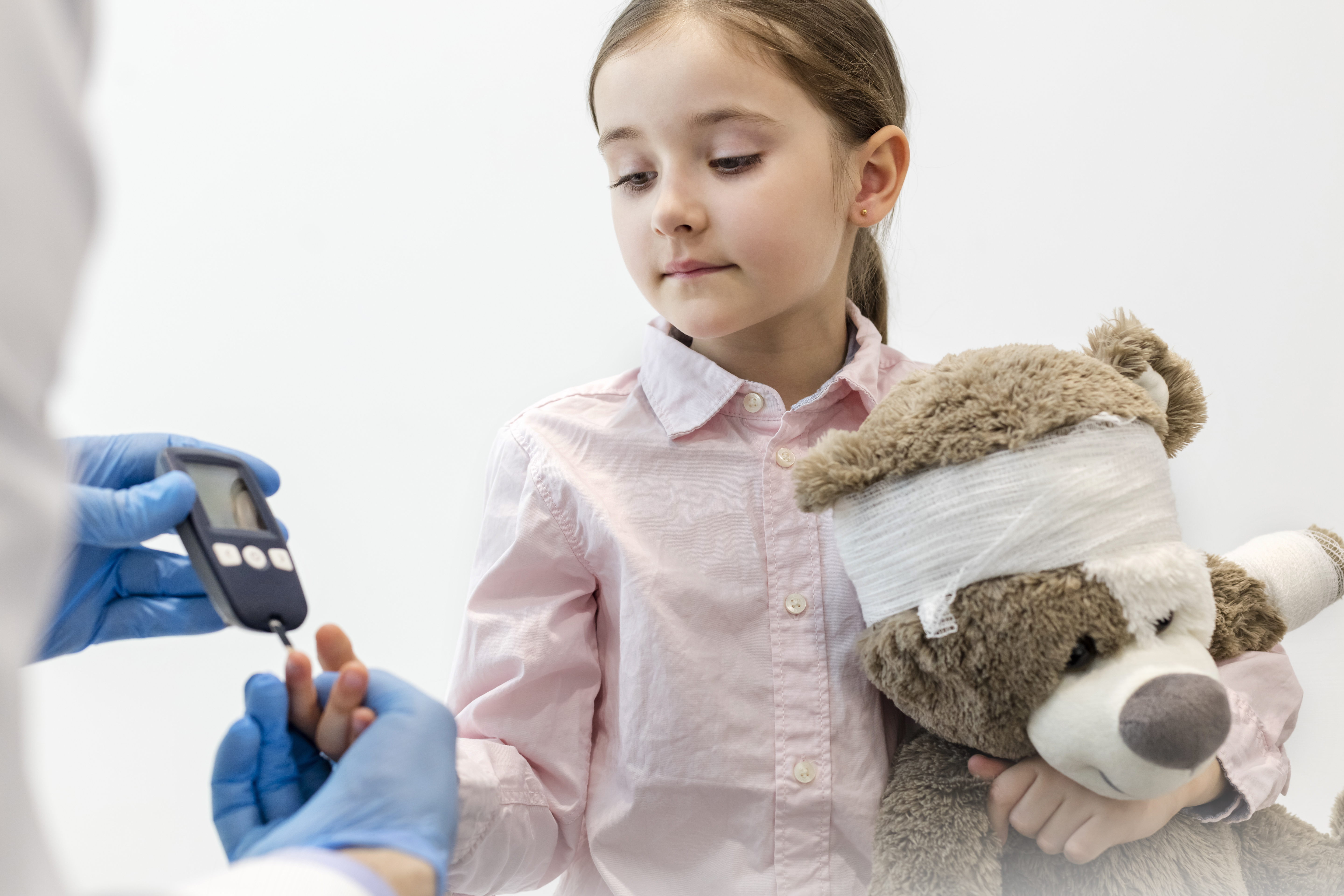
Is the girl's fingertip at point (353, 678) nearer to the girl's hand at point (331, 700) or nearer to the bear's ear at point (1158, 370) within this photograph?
the girl's hand at point (331, 700)

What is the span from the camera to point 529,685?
902 millimetres

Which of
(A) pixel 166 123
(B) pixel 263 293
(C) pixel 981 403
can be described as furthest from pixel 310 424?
(C) pixel 981 403

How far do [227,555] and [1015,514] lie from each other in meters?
0.55

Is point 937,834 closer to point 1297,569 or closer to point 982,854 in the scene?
point 982,854

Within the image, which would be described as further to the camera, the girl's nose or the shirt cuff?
the girl's nose

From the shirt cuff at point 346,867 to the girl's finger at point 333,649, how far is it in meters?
0.17

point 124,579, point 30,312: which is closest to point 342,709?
point 124,579

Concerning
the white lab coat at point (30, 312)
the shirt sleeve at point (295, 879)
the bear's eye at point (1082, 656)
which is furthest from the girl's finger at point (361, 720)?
the bear's eye at point (1082, 656)

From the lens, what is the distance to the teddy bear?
0.72 metres

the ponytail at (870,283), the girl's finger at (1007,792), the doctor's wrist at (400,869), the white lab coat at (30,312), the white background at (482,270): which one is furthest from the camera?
the white background at (482,270)

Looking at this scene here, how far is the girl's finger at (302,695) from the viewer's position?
2.28 feet

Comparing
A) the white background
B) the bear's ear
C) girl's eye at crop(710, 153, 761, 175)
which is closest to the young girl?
Result: girl's eye at crop(710, 153, 761, 175)

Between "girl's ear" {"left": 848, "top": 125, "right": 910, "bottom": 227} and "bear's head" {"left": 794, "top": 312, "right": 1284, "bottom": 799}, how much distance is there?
0.82 feet

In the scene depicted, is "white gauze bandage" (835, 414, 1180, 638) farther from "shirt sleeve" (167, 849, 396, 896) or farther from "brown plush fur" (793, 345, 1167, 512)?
"shirt sleeve" (167, 849, 396, 896)
